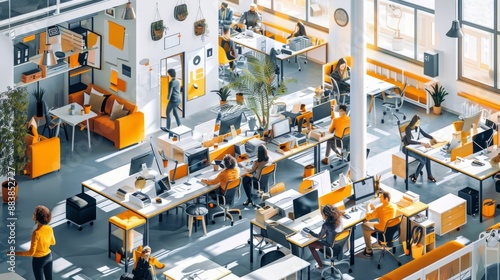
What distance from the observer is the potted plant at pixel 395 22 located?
25459 mm

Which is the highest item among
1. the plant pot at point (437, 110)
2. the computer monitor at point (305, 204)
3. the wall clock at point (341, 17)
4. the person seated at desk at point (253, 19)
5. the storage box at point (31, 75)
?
the wall clock at point (341, 17)

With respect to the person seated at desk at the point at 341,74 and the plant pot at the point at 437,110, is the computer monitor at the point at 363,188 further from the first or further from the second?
the person seated at desk at the point at 341,74

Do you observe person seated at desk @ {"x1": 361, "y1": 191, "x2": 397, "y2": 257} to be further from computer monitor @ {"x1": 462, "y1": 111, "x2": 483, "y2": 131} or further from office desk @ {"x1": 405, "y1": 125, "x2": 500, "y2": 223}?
computer monitor @ {"x1": 462, "y1": 111, "x2": 483, "y2": 131}

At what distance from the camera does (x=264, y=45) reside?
26.7 m

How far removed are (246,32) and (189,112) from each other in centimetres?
329

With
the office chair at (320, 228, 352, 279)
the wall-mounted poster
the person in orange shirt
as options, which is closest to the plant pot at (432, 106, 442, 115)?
the wall-mounted poster

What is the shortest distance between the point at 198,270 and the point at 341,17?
10.3 meters

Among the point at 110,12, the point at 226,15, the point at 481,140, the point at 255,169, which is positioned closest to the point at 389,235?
the point at 255,169

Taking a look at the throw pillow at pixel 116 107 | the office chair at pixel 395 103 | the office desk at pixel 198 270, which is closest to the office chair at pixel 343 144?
the office chair at pixel 395 103

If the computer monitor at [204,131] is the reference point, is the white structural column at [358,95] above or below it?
above

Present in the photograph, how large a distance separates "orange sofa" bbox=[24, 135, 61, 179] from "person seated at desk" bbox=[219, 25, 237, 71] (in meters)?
5.70

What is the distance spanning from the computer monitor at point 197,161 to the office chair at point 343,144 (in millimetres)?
2892

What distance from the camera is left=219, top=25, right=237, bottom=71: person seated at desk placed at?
1037 inches

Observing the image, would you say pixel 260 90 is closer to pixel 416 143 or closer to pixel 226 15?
pixel 416 143
